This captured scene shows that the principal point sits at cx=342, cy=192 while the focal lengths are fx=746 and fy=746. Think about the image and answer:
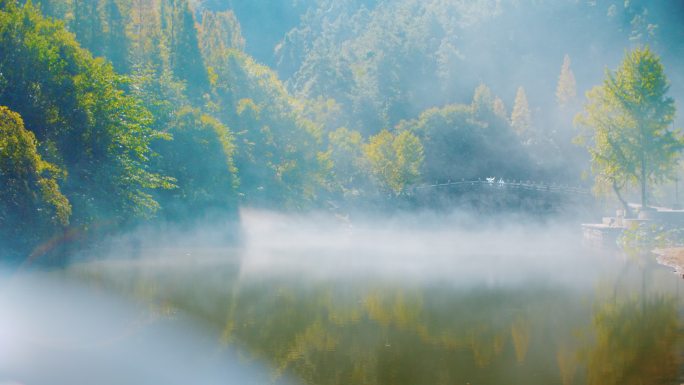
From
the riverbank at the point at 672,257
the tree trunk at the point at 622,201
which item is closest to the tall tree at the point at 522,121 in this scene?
the tree trunk at the point at 622,201

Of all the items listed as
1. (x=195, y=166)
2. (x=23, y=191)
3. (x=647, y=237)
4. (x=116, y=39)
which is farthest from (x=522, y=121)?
(x=23, y=191)

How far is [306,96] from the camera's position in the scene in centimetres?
12862

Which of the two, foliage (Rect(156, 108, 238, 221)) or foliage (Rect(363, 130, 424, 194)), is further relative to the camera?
foliage (Rect(363, 130, 424, 194))

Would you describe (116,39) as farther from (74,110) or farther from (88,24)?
(74,110)

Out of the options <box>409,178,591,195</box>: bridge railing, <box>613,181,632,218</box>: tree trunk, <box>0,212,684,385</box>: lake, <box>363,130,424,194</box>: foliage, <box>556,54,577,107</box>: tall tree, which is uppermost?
<box>556,54,577,107</box>: tall tree

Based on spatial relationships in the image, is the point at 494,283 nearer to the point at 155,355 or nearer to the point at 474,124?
the point at 155,355

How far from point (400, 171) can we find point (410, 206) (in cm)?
439

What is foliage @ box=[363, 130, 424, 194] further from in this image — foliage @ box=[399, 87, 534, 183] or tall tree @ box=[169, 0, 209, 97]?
tall tree @ box=[169, 0, 209, 97]

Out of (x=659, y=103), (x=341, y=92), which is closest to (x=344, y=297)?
(x=659, y=103)

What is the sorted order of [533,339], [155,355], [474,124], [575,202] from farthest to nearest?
[474,124]
[575,202]
[533,339]
[155,355]

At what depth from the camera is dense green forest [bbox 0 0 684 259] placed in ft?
137

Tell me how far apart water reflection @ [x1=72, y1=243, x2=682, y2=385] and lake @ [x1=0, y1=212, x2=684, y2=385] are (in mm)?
65

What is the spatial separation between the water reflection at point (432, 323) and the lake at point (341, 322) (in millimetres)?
65

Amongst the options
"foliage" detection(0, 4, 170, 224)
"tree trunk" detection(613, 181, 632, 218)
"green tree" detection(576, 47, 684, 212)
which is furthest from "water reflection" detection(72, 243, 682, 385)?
"tree trunk" detection(613, 181, 632, 218)
